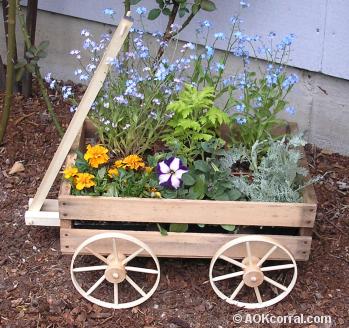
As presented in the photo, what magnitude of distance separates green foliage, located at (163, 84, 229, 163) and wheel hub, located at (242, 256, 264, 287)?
52 centimetres

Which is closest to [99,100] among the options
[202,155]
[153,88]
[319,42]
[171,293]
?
[153,88]

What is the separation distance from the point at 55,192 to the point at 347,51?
5.25 feet

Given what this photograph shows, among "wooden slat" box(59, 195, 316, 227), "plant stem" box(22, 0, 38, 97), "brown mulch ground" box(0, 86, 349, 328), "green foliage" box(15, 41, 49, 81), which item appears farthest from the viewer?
"plant stem" box(22, 0, 38, 97)

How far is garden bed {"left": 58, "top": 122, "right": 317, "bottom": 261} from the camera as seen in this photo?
105 inches

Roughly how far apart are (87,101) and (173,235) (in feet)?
2.04

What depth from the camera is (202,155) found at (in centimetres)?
297

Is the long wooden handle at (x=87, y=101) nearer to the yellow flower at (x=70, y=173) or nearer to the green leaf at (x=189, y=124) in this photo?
the yellow flower at (x=70, y=173)

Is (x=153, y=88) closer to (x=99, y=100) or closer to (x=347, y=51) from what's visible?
(x=99, y=100)

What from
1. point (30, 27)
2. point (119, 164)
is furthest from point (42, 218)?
point (30, 27)

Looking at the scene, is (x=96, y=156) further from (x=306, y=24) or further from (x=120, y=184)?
(x=306, y=24)

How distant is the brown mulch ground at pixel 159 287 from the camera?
2.78m

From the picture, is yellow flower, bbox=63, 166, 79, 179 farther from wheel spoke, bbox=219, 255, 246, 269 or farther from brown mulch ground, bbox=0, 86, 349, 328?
wheel spoke, bbox=219, 255, 246, 269

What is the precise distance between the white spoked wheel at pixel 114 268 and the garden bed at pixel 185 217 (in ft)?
0.11

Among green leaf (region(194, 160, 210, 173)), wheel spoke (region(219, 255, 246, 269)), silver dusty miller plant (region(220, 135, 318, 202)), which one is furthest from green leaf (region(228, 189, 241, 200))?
wheel spoke (region(219, 255, 246, 269))
